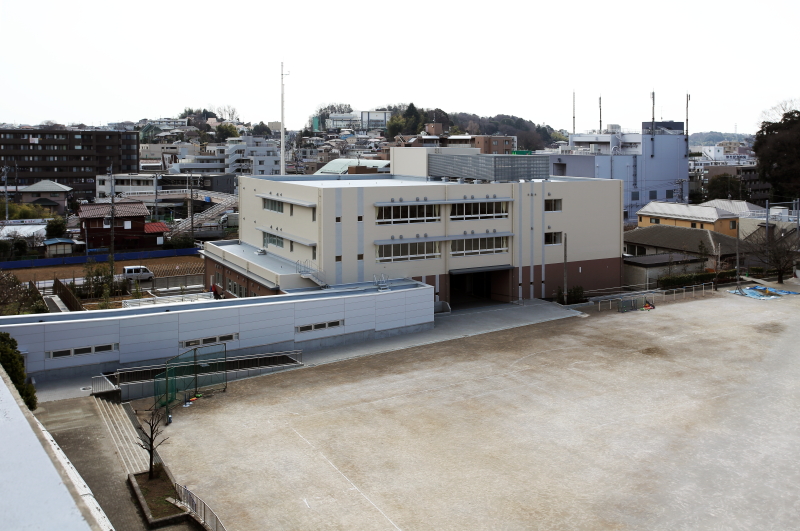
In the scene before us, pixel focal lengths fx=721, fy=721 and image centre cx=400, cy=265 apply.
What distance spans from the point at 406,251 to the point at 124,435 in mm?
15020

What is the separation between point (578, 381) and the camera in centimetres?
2175

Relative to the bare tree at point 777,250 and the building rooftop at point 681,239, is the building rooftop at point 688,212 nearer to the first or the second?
the building rooftop at point 681,239

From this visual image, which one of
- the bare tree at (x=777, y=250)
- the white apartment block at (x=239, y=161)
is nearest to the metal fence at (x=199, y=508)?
the bare tree at (x=777, y=250)

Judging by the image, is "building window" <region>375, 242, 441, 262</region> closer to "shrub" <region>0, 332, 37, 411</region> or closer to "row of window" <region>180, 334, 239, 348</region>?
"row of window" <region>180, 334, 239, 348</region>

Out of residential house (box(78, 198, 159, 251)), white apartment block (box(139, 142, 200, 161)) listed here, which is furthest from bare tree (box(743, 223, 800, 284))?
white apartment block (box(139, 142, 200, 161))

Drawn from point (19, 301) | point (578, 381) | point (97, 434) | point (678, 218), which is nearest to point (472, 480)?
point (578, 381)

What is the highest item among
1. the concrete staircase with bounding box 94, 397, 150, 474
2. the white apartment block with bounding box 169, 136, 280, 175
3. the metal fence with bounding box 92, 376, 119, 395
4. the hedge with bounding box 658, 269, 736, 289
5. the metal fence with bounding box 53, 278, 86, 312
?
the white apartment block with bounding box 169, 136, 280, 175

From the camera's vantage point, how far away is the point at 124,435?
17.5 m

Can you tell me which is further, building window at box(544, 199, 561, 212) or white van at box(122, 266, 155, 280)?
white van at box(122, 266, 155, 280)

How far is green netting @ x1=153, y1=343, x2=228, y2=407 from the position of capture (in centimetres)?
1970

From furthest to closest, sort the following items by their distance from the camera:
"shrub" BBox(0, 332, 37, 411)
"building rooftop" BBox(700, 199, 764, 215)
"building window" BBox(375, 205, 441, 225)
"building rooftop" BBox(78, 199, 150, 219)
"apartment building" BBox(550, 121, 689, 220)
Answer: "apartment building" BBox(550, 121, 689, 220) → "building rooftop" BBox(78, 199, 150, 219) → "building rooftop" BBox(700, 199, 764, 215) → "building window" BBox(375, 205, 441, 225) → "shrub" BBox(0, 332, 37, 411)

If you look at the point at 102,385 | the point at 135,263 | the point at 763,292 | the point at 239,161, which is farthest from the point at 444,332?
the point at 239,161

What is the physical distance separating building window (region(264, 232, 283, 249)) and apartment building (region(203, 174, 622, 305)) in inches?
2.2

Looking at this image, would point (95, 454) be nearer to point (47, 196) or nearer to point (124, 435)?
point (124, 435)
